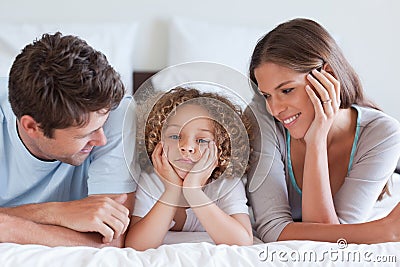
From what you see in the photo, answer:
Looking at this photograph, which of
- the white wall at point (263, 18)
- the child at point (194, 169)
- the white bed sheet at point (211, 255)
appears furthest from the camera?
the white wall at point (263, 18)

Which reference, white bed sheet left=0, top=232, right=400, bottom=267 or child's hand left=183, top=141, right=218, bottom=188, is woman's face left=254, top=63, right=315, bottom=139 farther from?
white bed sheet left=0, top=232, right=400, bottom=267

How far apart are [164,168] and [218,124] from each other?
0.56 feet

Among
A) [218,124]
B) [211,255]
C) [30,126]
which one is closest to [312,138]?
[218,124]

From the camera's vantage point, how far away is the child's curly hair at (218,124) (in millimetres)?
1593

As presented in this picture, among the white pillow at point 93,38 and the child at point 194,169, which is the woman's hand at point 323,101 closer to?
the child at point 194,169

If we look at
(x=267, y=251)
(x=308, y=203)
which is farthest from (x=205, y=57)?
(x=267, y=251)

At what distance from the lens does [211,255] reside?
1.28m

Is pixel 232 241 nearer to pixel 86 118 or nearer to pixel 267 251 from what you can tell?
pixel 267 251

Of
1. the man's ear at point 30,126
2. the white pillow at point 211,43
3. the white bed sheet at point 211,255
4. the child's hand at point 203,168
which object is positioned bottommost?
the white bed sheet at point 211,255

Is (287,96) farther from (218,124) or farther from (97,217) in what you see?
(97,217)

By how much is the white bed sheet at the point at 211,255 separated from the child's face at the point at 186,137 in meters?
0.28

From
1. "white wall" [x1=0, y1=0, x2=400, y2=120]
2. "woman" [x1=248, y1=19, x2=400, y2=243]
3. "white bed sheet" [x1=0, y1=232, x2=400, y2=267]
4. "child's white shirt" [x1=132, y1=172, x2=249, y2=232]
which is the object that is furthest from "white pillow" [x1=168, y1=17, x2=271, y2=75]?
"white bed sheet" [x1=0, y1=232, x2=400, y2=267]

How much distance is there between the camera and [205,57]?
2.55 meters

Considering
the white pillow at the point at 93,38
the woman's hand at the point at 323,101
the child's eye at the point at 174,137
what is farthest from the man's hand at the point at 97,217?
the white pillow at the point at 93,38
